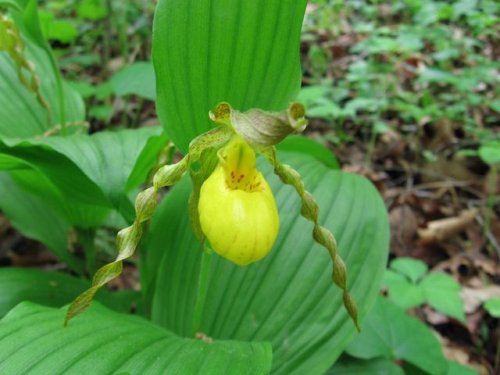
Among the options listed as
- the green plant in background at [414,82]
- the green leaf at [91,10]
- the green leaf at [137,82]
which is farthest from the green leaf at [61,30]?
the green plant in background at [414,82]

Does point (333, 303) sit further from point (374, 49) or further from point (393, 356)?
point (374, 49)

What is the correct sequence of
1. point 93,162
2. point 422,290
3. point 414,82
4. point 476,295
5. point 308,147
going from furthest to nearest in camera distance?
point 414,82 → point 476,295 → point 308,147 → point 422,290 → point 93,162

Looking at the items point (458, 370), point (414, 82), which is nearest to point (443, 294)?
point (458, 370)

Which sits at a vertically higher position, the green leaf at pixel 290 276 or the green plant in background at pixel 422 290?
the green leaf at pixel 290 276

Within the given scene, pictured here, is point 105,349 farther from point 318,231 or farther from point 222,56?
point 222,56

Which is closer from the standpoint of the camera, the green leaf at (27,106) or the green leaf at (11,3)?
the green leaf at (11,3)

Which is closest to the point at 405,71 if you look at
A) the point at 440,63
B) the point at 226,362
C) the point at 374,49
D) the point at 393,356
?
the point at 440,63

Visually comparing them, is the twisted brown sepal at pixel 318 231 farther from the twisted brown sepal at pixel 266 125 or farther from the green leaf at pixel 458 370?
the green leaf at pixel 458 370
